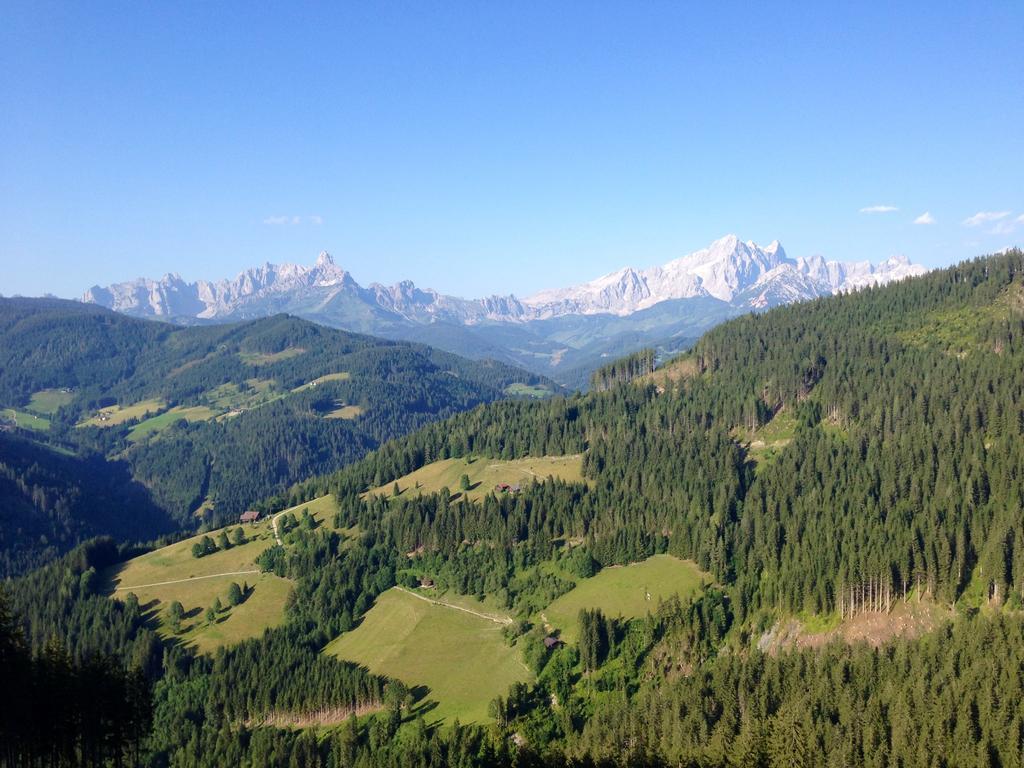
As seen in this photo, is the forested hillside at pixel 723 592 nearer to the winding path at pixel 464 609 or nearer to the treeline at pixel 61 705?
the winding path at pixel 464 609

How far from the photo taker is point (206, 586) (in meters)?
165

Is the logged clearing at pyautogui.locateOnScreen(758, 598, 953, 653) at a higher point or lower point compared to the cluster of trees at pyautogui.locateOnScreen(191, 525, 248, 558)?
lower

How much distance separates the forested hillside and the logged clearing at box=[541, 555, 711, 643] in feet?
7.46

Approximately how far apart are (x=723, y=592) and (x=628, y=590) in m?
18.7

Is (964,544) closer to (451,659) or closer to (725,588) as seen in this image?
(725,588)

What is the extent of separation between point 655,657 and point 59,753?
8711 centimetres

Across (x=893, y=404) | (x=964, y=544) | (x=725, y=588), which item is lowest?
(x=725, y=588)

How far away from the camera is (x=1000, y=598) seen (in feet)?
342

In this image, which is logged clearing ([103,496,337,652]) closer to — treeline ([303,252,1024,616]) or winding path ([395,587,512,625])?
winding path ([395,587,512,625])

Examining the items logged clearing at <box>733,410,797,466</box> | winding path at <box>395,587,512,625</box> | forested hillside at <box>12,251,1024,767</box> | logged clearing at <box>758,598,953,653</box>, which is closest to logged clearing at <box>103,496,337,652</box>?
forested hillside at <box>12,251,1024,767</box>

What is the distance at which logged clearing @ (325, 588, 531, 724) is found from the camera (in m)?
118

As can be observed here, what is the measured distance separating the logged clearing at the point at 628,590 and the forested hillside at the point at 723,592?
7.46ft

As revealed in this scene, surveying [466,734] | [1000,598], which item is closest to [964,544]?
A: [1000,598]

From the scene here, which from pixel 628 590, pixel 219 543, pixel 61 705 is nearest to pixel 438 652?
pixel 628 590
